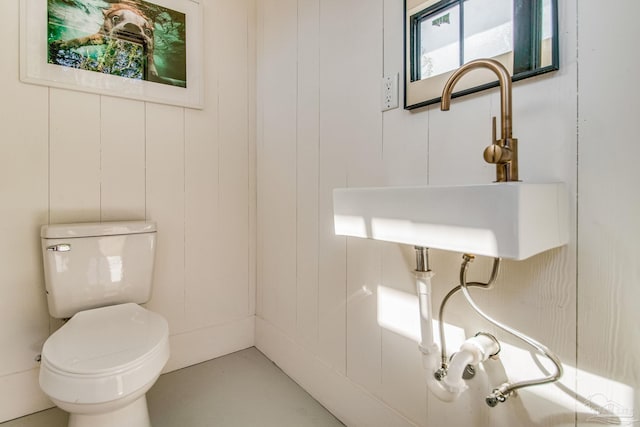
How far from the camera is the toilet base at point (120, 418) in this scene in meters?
1.01

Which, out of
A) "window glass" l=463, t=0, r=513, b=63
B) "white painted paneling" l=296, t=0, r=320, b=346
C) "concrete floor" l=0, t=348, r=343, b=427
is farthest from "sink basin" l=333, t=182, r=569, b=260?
"concrete floor" l=0, t=348, r=343, b=427

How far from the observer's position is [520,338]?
776mm

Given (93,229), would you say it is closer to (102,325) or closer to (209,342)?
(102,325)

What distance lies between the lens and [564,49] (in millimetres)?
717

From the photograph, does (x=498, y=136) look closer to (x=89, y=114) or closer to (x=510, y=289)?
(x=510, y=289)

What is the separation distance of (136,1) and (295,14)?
0.78 meters

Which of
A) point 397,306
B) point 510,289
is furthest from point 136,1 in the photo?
point 510,289

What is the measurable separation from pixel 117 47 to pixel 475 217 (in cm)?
175

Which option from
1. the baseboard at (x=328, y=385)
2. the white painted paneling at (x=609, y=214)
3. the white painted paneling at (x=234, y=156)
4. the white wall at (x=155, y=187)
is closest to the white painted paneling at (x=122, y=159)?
the white wall at (x=155, y=187)

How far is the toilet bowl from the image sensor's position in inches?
35.5

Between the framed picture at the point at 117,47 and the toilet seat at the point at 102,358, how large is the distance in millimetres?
1053

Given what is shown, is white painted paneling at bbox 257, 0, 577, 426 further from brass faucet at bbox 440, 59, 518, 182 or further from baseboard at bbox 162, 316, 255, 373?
baseboard at bbox 162, 316, 255, 373

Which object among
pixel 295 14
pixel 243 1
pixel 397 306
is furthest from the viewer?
pixel 243 1

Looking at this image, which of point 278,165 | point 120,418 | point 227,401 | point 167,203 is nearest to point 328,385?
point 227,401
